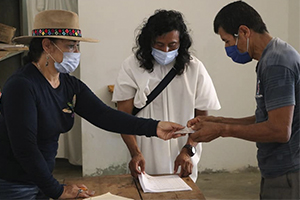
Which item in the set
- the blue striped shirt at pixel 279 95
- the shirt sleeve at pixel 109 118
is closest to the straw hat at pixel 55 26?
the shirt sleeve at pixel 109 118

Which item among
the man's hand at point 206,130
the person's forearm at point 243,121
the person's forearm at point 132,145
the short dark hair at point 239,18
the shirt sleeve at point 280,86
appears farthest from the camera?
the person's forearm at point 132,145

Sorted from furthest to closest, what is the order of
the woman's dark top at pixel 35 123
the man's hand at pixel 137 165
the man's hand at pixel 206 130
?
the man's hand at pixel 137 165 < the man's hand at pixel 206 130 < the woman's dark top at pixel 35 123

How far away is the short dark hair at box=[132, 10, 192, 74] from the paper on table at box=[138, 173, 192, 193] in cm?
76

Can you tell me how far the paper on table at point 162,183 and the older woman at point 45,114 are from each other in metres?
0.26

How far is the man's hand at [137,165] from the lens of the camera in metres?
2.70

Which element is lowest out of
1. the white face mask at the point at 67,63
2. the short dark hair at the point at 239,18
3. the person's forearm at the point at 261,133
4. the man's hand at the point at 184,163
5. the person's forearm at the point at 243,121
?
the man's hand at the point at 184,163

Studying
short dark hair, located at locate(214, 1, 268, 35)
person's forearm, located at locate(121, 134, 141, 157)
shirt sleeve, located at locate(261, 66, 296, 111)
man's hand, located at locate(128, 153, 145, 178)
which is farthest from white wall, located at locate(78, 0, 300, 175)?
shirt sleeve, located at locate(261, 66, 296, 111)

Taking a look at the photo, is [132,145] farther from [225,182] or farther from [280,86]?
[225,182]

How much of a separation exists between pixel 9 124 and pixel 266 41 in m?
1.36

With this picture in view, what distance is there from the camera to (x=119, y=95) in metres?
3.00

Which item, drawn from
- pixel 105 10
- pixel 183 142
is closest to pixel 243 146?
pixel 105 10

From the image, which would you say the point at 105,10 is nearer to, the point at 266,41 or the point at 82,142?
the point at 82,142

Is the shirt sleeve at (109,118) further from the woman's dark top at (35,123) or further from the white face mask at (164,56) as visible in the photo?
the white face mask at (164,56)

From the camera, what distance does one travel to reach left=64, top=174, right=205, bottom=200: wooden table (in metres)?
2.33
